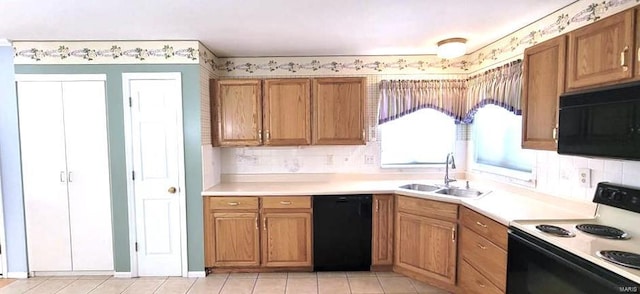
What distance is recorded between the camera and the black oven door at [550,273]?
1310 millimetres

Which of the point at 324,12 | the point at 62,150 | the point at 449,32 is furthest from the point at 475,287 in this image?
the point at 62,150

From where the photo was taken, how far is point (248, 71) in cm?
360

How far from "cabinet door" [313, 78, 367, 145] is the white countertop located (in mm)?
508

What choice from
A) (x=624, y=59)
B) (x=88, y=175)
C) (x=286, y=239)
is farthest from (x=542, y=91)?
(x=88, y=175)

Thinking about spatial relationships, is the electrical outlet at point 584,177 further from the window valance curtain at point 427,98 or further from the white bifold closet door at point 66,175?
the white bifold closet door at point 66,175

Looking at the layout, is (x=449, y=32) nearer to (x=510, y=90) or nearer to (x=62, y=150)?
(x=510, y=90)

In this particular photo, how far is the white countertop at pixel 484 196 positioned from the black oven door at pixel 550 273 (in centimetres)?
20

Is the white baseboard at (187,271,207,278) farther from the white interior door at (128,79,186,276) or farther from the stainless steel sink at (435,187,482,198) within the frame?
the stainless steel sink at (435,187,482,198)

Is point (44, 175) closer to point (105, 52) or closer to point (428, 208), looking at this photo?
point (105, 52)

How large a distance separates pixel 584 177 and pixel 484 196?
29.1 inches

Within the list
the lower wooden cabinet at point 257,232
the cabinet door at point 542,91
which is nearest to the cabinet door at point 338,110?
the lower wooden cabinet at point 257,232

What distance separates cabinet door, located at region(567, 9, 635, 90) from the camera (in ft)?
4.98

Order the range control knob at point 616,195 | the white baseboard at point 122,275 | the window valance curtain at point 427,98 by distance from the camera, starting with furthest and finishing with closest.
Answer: the window valance curtain at point 427,98 → the white baseboard at point 122,275 → the range control knob at point 616,195

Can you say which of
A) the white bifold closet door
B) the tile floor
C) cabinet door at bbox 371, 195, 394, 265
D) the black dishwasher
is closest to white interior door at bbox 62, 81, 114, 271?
the white bifold closet door
